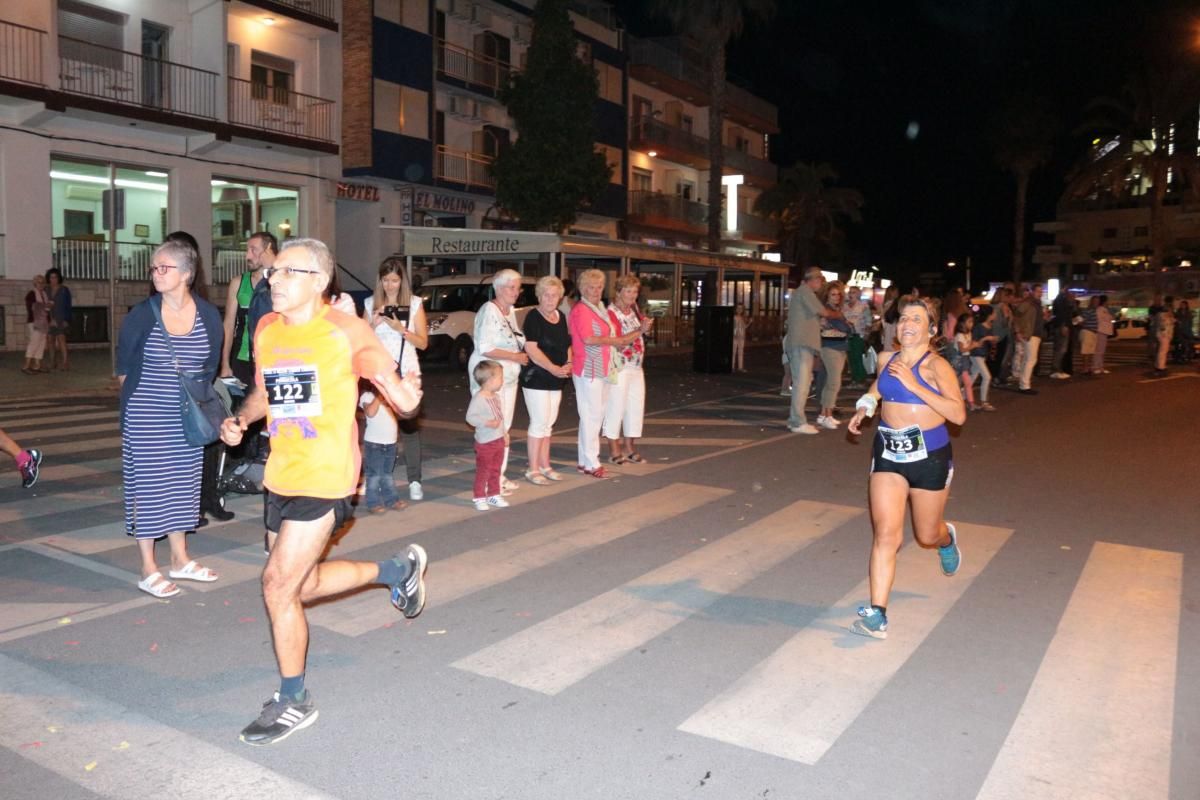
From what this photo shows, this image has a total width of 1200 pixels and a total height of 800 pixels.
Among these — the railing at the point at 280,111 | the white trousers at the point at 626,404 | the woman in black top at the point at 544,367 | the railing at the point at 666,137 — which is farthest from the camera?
the railing at the point at 666,137

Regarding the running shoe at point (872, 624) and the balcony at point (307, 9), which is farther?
the balcony at point (307, 9)

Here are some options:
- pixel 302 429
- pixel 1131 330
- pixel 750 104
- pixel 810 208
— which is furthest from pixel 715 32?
pixel 302 429

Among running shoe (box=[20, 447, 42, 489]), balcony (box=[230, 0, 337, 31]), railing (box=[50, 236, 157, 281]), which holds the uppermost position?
balcony (box=[230, 0, 337, 31])

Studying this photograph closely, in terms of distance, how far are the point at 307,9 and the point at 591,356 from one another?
72.8 feet

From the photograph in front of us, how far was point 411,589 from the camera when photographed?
480 centimetres

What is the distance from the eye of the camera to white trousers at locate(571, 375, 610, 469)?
9.37 meters

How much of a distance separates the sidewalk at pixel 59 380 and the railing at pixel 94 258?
2.58 meters

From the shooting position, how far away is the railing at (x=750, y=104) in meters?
52.0

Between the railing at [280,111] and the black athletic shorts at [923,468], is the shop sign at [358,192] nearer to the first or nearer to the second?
the railing at [280,111]

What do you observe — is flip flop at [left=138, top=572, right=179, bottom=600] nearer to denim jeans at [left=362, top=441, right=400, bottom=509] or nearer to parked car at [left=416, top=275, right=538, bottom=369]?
denim jeans at [left=362, top=441, right=400, bottom=509]

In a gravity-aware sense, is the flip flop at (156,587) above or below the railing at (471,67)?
below

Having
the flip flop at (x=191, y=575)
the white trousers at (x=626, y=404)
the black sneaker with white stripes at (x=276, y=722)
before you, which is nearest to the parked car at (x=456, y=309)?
the white trousers at (x=626, y=404)

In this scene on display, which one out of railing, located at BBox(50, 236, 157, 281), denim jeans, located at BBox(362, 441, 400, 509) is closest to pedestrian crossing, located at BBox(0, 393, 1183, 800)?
denim jeans, located at BBox(362, 441, 400, 509)

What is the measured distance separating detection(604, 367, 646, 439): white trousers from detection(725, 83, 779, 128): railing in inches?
1686
